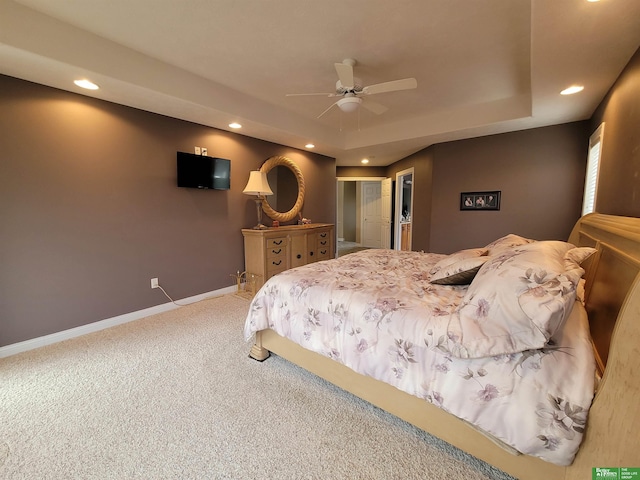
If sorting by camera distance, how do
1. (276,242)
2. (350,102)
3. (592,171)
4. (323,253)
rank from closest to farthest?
(350,102)
(592,171)
(276,242)
(323,253)

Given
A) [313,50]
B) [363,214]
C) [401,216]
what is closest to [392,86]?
[313,50]

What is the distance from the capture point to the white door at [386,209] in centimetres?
703

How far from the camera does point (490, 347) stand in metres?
1.10

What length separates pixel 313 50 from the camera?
2439 millimetres

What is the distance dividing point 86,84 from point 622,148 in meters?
4.61

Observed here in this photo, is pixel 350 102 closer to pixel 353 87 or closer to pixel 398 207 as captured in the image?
pixel 353 87

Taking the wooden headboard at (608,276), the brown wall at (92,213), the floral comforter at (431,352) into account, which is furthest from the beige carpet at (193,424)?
the wooden headboard at (608,276)

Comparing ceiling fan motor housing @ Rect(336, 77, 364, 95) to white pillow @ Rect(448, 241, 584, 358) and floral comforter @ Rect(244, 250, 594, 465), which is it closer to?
floral comforter @ Rect(244, 250, 594, 465)

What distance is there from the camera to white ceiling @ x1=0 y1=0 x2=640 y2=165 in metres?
1.89

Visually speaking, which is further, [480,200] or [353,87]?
[480,200]

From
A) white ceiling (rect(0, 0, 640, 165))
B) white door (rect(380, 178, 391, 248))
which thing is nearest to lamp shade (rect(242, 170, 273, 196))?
white ceiling (rect(0, 0, 640, 165))

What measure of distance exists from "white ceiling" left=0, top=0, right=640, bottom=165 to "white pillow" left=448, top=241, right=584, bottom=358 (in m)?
1.53

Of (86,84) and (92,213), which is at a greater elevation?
(86,84)

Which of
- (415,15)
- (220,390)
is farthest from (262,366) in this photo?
(415,15)
